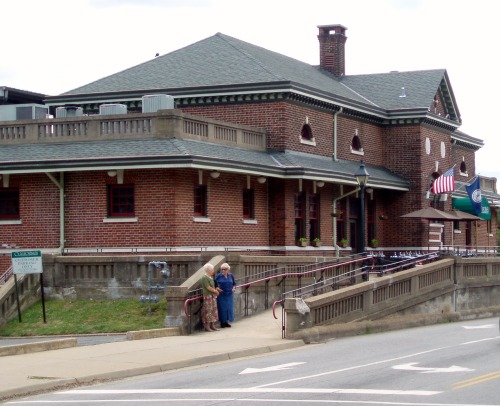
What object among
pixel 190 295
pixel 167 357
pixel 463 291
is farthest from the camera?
pixel 463 291

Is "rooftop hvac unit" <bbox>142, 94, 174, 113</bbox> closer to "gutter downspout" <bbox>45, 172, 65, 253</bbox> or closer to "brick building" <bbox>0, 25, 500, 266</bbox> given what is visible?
"brick building" <bbox>0, 25, 500, 266</bbox>

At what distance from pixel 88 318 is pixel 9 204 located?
7.50 meters

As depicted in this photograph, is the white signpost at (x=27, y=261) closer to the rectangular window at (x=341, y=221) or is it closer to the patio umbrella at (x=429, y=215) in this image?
the rectangular window at (x=341, y=221)

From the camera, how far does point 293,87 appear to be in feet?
124

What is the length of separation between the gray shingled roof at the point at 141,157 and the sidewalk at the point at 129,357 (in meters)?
6.10

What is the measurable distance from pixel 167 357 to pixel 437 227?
2745 cm

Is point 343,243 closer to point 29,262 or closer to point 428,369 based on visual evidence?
point 29,262

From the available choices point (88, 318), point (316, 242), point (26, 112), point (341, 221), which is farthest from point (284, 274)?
point (26, 112)

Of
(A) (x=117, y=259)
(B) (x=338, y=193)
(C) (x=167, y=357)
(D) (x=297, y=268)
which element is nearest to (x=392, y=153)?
(B) (x=338, y=193)

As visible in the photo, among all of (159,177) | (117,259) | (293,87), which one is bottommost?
(117,259)

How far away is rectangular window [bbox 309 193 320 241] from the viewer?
39469mm

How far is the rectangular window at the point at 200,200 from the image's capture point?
33.2 m

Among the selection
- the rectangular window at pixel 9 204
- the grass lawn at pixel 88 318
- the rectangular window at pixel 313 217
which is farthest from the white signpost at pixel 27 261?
the rectangular window at pixel 313 217

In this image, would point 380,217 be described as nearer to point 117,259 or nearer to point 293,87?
point 293,87
